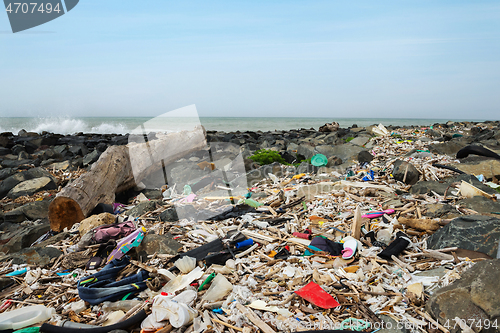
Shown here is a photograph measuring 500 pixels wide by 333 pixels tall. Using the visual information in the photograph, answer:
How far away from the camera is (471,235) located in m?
3.12

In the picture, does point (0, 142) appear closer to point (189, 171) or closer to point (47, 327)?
point (189, 171)

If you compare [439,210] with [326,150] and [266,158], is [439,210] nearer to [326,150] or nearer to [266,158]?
[266,158]

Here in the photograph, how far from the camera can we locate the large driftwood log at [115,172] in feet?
17.9

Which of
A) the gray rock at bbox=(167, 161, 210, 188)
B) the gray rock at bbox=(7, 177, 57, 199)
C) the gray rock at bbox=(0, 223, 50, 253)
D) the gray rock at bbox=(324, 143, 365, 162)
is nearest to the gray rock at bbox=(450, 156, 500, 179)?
the gray rock at bbox=(324, 143, 365, 162)

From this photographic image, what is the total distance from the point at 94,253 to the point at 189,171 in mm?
3940

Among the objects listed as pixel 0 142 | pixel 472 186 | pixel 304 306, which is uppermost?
pixel 472 186

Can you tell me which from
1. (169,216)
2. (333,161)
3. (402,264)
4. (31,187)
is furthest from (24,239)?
(333,161)

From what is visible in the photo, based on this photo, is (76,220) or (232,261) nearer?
(232,261)

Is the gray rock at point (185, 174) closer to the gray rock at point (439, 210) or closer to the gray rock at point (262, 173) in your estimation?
the gray rock at point (262, 173)

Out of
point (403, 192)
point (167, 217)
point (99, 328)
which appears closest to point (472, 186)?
point (403, 192)

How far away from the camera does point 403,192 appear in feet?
17.5

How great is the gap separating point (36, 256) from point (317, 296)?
4.05 m

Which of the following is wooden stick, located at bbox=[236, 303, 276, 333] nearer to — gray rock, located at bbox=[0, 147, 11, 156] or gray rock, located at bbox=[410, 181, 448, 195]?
gray rock, located at bbox=[410, 181, 448, 195]

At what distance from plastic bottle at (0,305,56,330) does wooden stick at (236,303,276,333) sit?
2.07m
